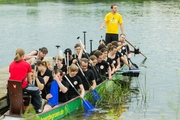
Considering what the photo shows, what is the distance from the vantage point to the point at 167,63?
20.1 meters

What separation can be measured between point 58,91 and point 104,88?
217 centimetres

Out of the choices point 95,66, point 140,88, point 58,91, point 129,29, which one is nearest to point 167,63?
point 140,88

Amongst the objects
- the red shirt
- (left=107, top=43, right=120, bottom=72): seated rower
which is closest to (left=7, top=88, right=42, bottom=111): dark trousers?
the red shirt

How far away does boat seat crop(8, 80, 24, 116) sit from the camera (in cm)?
902

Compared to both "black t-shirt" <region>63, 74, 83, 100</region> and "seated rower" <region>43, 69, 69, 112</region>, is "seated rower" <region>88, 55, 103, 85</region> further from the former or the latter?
"seated rower" <region>43, 69, 69, 112</region>

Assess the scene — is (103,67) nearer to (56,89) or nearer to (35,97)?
(56,89)

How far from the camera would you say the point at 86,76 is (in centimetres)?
1179

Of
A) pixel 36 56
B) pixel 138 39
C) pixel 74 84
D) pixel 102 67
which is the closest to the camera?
pixel 74 84

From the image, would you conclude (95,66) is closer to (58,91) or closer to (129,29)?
(58,91)

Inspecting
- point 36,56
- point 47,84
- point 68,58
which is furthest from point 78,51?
point 47,84

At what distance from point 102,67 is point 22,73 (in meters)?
4.54

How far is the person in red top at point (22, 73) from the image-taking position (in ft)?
30.3

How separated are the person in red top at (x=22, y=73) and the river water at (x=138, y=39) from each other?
2090 millimetres

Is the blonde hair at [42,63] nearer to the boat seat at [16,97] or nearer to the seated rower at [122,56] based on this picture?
the boat seat at [16,97]
